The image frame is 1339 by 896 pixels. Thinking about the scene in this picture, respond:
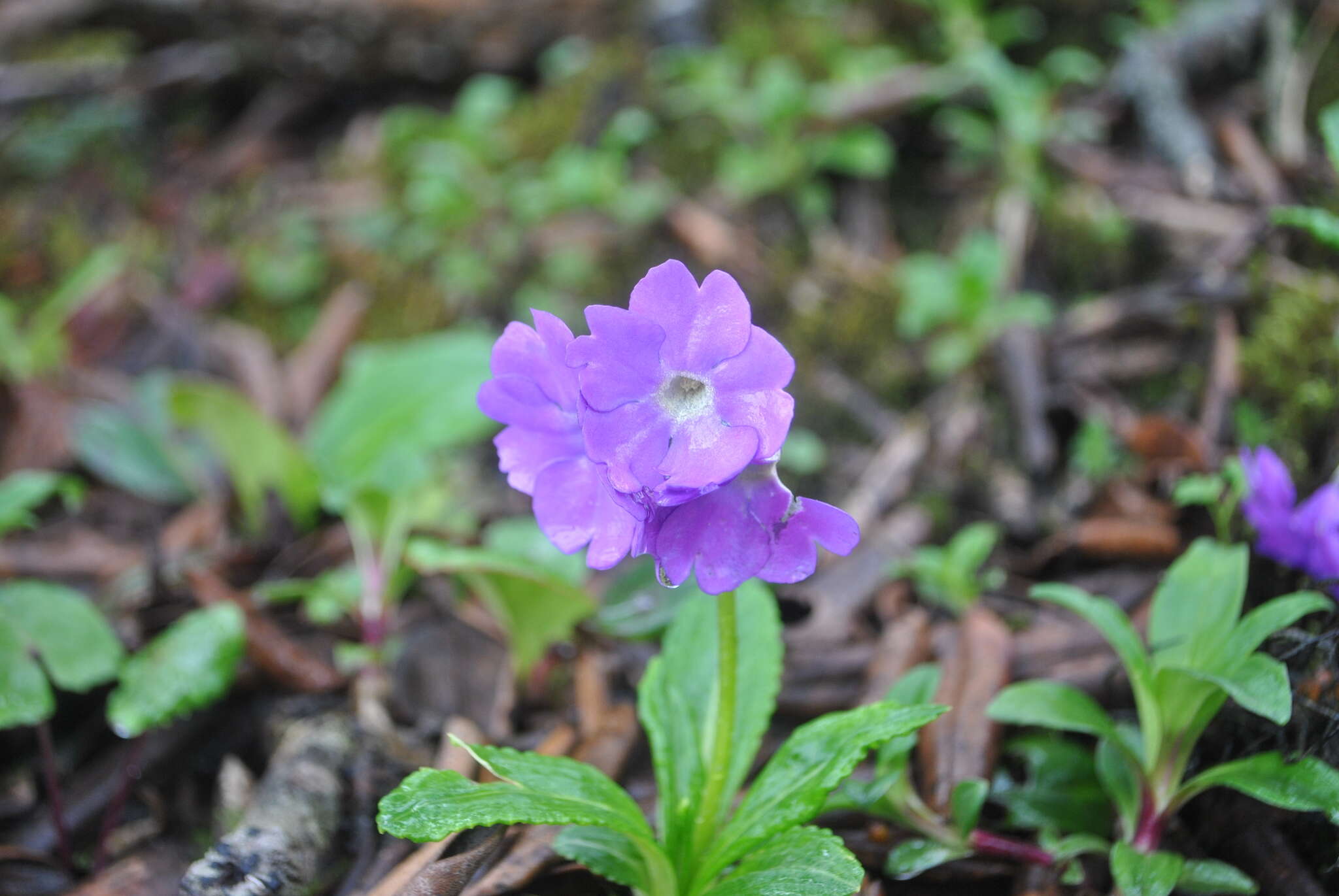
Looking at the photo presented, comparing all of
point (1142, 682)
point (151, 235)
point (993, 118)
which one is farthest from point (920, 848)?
point (151, 235)

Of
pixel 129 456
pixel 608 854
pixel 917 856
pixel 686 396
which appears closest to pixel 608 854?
pixel 608 854

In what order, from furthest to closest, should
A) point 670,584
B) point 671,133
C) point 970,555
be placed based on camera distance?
point 671,133 → point 970,555 → point 670,584

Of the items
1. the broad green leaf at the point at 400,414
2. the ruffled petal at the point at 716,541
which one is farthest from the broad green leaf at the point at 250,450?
the ruffled petal at the point at 716,541

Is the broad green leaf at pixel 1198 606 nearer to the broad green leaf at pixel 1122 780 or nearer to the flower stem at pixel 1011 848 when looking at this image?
the broad green leaf at pixel 1122 780

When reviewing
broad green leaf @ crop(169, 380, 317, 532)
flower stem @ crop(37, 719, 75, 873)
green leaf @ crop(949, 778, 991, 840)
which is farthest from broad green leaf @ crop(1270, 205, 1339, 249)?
flower stem @ crop(37, 719, 75, 873)

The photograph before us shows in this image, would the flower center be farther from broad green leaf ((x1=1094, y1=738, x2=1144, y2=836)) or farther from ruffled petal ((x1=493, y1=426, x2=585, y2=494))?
broad green leaf ((x1=1094, y1=738, x2=1144, y2=836))

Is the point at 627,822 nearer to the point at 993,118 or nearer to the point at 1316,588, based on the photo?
the point at 1316,588
